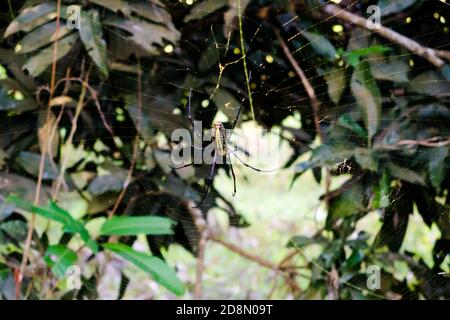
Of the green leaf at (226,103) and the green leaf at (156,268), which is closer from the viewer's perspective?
the green leaf at (156,268)

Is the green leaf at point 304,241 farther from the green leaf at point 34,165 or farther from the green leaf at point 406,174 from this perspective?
the green leaf at point 34,165

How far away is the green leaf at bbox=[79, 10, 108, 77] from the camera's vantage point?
3.87 ft

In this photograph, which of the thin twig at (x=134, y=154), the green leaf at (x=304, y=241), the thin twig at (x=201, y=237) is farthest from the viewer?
the thin twig at (x=201, y=237)

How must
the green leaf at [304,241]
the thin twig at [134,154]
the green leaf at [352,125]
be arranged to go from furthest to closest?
1. the green leaf at [304,241]
2. the thin twig at [134,154]
3. the green leaf at [352,125]

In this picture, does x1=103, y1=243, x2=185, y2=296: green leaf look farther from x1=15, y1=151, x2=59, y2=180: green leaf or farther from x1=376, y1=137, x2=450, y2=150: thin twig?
x1=376, y1=137, x2=450, y2=150: thin twig

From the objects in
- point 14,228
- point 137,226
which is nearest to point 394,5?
point 137,226

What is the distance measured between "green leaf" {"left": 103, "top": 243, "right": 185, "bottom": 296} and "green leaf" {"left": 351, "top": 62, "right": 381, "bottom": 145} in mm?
520

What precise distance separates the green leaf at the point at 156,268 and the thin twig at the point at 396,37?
666mm

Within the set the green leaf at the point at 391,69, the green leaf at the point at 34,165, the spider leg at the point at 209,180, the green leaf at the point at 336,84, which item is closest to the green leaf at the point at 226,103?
the spider leg at the point at 209,180

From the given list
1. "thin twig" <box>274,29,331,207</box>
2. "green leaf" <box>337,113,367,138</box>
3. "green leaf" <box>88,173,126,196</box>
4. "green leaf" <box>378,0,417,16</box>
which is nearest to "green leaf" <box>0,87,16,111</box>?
"green leaf" <box>88,173,126,196</box>

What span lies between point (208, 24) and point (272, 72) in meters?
0.20

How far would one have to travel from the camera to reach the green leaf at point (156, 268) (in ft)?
3.68

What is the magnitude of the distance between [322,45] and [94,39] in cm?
50

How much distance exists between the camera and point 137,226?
118cm
